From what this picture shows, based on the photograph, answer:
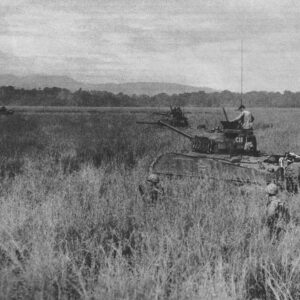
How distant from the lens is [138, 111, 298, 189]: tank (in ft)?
28.7

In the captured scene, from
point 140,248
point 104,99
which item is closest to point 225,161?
point 140,248

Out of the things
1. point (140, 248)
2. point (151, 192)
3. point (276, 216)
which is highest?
point (151, 192)

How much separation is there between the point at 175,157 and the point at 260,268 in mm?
5556

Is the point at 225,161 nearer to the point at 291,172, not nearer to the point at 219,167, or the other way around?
the point at 219,167

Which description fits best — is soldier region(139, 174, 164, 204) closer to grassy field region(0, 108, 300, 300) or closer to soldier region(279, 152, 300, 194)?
grassy field region(0, 108, 300, 300)

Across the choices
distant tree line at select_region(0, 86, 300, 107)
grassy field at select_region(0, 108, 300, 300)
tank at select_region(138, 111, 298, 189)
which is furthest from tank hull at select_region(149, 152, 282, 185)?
distant tree line at select_region(0, 86, 300, 107)

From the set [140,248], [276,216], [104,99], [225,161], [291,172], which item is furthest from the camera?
[104,99]

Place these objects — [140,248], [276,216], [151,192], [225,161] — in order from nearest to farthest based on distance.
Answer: [140,248] < [276,216] < [151,192] < [225,161]

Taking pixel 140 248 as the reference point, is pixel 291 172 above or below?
above

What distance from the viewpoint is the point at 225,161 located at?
935cm

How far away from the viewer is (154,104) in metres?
110

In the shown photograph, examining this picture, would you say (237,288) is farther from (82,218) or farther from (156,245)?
(82,218)

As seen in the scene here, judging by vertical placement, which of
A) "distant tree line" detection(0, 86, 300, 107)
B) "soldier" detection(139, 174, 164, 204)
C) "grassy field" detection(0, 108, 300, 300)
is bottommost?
"grassy field" detection(0, 108, 300, 300)

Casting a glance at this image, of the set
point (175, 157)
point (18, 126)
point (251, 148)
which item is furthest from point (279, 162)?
point (18, 126)
